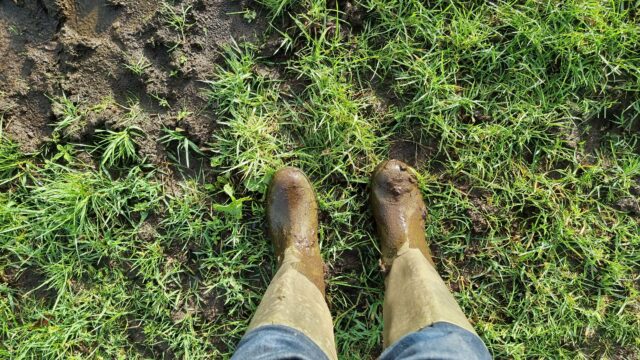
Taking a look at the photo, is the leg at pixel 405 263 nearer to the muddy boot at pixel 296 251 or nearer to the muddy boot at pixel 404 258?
the muddy boot at pixel 404 258

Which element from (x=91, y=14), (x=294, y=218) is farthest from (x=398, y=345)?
(x=91, y=14)

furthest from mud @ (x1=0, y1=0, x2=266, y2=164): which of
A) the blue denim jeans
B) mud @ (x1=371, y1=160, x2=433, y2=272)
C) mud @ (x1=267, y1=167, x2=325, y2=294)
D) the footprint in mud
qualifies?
the blue denim jeans

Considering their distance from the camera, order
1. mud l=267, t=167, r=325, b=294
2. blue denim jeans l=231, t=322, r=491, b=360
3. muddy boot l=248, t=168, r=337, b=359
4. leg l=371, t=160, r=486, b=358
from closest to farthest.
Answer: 1. blue denim jeans l=231, t=322, r=491, b=360
2. leg l=371, t=160, r=486, b=358
3. muddy boot l=248, t=168, r=337, b=359
4. mud l=267, t=167, r=325, b=294

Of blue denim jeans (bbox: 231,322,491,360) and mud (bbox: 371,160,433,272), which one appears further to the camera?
mud (bbox: 371,160,433,272)

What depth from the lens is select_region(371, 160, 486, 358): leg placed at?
180cm

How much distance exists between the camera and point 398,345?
1.73 metres

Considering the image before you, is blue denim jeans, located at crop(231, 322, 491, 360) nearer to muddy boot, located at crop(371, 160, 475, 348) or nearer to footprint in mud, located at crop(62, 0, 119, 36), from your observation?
muddy boot, located at crop(371, 160, 475, 348)

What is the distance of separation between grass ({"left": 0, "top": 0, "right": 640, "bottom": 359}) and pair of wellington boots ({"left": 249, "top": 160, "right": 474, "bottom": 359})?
0.29 feet

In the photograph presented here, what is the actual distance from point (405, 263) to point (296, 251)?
477 millimetres

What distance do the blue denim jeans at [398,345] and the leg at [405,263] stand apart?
0.04m

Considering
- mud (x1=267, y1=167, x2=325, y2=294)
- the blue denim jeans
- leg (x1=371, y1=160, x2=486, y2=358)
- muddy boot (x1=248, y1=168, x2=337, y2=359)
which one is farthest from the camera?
mud (x1=267, y1=167, x2=325, y2=294)

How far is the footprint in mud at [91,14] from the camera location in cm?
222

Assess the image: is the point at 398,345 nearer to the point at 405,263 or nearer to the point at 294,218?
the point at 405,263

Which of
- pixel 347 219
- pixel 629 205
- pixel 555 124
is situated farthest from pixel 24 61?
pixel 629 205
